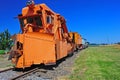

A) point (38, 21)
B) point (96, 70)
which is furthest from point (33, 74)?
point (38, 21)

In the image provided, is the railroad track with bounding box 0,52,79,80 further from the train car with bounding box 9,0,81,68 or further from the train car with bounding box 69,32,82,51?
the train car with bounding box 69,32,82,51

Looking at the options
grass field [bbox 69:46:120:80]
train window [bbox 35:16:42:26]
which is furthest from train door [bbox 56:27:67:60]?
train window [bbox 35:16:42:26]

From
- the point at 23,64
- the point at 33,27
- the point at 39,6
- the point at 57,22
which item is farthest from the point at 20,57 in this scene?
the point at 57,22

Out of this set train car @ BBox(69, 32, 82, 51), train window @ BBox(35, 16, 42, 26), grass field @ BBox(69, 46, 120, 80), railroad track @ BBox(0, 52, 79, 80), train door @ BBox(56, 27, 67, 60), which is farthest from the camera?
train car @ BBox(69, 32, 82, 51)

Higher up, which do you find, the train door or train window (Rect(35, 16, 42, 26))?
train window (Rect(35, 16, 42, 26))

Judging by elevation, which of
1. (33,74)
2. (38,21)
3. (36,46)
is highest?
(38,21)

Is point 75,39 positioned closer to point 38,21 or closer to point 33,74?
point 38,21

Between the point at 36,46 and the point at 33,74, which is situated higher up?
the point at 36,46

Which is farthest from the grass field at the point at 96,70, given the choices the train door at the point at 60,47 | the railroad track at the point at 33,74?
the train door at the point at 60,47

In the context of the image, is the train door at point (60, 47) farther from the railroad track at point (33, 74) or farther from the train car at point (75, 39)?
the train car at point (75, 39)

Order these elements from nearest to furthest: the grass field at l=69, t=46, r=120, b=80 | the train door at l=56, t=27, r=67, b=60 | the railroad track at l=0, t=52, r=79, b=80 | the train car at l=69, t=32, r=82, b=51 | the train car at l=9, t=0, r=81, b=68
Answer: the grass field at l=69, t=46, r=120, b=80
the railroad track at l=0, t=52, r=79, b=80
the train car at l=9, t=0, r=81, b=68
the train door at l=56, t=27, r=67, b=60
the train car at l=69, t=32, r=82, b=51

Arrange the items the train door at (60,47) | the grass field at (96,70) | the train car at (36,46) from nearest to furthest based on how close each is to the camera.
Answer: the grass field at (96,70)
the train car at (36,46)
the train door at (60,47)

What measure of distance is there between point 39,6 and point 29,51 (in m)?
3.84

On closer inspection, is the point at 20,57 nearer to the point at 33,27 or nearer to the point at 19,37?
the point at 19,37
